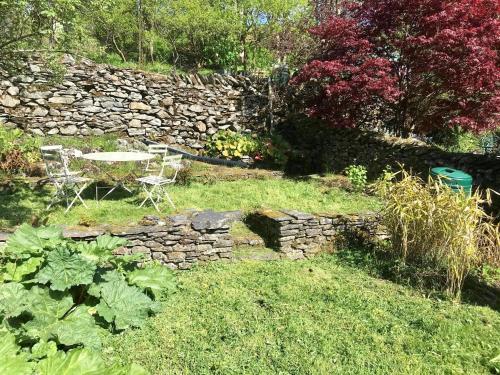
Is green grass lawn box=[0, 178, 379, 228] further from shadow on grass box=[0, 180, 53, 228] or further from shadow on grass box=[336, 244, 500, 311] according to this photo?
shadow on grass box=[336, 244, 500, 311]

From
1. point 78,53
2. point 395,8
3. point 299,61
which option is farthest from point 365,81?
point 78,53

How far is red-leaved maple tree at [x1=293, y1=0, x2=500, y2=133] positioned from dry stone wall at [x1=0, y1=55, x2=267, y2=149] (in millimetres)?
A: 2866

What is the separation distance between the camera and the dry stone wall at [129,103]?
990 centimetres

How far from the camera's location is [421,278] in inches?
185

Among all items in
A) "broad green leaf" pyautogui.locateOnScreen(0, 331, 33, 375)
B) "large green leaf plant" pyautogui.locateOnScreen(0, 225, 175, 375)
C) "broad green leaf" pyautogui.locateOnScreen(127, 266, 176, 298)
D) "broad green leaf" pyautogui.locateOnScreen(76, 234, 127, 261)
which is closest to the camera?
"broad green leaf" pyautogui.locateOnScreen(0, 331, 33, 375)

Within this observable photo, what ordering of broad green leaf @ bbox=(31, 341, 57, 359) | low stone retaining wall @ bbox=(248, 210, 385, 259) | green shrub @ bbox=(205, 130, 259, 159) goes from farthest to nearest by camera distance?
green shrub @ bbox=(205, 130, 259, 159) < low stone retaining wall @ bbox=(248, 210, 385, 259) < broad green leaf @ bbox=(31, 341, 57, 359)

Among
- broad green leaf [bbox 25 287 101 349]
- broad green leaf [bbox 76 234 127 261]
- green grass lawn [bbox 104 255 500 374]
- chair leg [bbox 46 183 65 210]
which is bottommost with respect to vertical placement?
green grass lawn [bbox 104 255 500 374]

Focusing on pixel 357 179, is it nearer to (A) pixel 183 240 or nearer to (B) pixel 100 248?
(A) pixel 183 240

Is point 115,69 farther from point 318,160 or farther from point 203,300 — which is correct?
point 203,300

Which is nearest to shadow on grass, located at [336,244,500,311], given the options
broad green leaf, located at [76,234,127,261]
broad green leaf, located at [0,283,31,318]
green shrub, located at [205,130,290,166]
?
broad green leaf, located at [76,234,127,261]

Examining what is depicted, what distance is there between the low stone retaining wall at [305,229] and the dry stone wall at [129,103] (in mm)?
5683

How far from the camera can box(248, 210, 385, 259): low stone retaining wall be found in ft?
18.1

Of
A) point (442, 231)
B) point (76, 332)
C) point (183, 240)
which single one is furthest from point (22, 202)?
point (442, 231)

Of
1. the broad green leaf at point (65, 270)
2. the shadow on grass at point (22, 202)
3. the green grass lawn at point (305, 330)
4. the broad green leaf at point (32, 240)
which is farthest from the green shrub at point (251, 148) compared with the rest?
the broad green leaf at point (65, 270)
